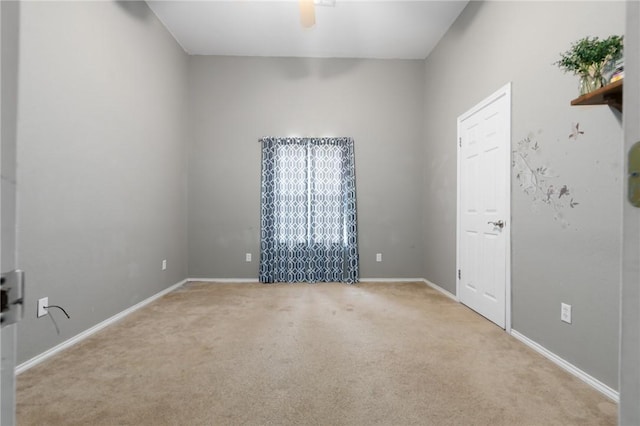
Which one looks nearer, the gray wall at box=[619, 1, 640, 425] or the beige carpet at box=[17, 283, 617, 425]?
the gray wall at box=[619, 1, 640, 425]

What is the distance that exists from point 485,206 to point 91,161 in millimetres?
3446

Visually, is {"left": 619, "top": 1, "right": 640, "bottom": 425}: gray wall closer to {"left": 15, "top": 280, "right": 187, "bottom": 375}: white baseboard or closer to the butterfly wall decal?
the butterfly wall decal

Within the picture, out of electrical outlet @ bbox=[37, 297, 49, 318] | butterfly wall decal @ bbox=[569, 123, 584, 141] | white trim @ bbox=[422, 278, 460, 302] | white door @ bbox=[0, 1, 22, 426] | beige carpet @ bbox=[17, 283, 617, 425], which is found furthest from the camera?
white trim @ bbox=[422, 278, 460, 302]

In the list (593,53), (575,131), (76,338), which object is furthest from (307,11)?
(76,338)

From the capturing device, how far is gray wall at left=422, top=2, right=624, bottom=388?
1766 millimetres

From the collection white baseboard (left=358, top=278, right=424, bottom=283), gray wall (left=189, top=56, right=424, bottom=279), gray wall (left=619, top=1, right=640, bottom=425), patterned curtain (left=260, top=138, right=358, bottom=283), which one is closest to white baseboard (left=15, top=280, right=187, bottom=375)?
gray wall (left=189, top=56, right=424, bottom=279)

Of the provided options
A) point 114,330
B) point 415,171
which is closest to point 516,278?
point 415,171

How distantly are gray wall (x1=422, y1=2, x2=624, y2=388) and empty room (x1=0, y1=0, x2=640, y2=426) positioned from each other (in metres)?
0.02

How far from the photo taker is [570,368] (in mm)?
1989

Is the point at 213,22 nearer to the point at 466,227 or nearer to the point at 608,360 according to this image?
the point at 466,227

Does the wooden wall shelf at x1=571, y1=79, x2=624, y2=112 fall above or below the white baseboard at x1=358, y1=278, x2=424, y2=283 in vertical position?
above

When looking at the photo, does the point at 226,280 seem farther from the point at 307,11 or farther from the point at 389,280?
the point at 307,11

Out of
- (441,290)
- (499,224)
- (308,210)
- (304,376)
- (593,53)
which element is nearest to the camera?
(593,53)

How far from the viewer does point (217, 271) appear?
452cm
